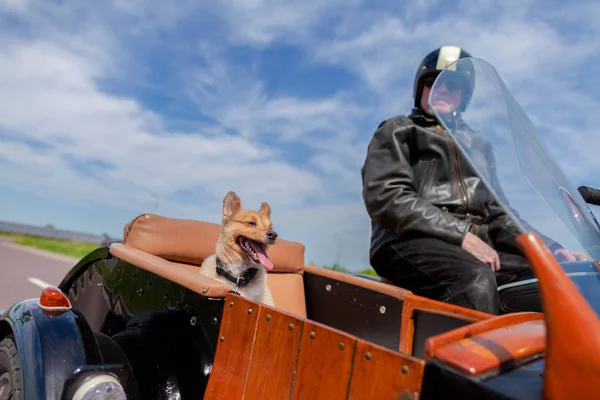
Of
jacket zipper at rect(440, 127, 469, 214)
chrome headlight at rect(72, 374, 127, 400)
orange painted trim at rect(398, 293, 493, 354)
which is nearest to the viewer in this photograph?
chrome headlight at rect(72, 374, 127, 400)

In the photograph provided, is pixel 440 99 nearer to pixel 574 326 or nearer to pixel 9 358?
pixel 574 326

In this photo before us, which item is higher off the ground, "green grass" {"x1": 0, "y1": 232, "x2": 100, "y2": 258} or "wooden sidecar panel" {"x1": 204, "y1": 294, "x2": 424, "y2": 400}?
"wooden sidecar panel" {"x1": 204, "y1": 294, "x2": 424, "y2": 400}

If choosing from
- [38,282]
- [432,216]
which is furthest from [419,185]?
[38,282]

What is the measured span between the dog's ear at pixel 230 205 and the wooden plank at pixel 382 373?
3097 millimetres

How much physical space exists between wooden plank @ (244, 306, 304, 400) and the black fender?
67 centimetres

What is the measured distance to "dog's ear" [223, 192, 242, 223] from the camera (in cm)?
422

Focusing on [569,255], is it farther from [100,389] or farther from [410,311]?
[100,389]

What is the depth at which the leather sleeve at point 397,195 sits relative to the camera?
107 inches

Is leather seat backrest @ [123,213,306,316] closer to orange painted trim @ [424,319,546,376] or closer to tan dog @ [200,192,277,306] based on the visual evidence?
tan dog @ [200,192,277,306]

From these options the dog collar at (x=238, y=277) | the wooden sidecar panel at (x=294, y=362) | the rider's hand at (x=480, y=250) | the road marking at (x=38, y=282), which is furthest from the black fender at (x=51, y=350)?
the road marking at (x=38, y=282)

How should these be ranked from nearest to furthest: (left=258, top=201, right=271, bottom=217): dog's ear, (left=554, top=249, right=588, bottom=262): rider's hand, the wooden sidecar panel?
1. the wooden sidecar panel
2. (left=554, top=249, right=588, bottom=262): rider's hand
3. (left=258, top=201, right=271, bottom=217): dog's ear

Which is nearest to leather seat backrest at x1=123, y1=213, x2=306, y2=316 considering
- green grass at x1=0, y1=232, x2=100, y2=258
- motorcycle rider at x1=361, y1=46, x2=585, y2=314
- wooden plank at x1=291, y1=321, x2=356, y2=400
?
motorcycle rider at x1=361, y1=46, x2=585, y2=314

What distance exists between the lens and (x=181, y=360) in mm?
2051

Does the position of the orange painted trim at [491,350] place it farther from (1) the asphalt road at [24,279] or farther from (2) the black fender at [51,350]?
(1) the asphalt road at [24,279]
